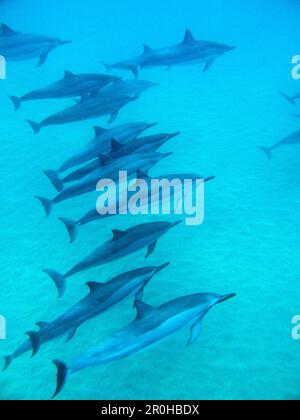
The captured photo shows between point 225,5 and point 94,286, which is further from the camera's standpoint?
point 225,5

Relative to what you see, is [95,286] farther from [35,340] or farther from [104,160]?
[104,160]

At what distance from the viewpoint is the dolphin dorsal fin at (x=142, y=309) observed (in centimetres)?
394

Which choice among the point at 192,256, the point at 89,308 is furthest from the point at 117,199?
the point at 192,256

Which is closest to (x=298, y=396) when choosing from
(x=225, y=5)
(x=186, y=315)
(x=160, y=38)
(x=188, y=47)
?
(x=186, y=315)

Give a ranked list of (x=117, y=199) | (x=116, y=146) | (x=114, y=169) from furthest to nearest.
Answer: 1. (x=116, y=146)
2. (x=114, y=169)
3. (x=117, y=199)

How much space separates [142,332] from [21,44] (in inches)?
261

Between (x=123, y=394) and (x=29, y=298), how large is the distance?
221 cm

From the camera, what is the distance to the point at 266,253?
266 inches

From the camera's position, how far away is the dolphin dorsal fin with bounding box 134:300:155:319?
12.9ft

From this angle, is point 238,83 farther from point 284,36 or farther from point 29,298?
point 284,36

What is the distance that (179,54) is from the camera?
8.18m

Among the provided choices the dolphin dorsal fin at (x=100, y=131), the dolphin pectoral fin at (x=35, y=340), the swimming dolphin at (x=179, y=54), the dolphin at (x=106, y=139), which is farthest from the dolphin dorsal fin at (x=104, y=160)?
the swimming dolphin at (x=179, y=54)

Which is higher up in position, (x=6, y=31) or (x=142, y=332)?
(x=6, y=31)

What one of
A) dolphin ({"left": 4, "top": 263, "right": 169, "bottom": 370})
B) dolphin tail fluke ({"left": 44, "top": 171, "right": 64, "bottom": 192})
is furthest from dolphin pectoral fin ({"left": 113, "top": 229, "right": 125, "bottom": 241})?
dolphin tail fluke ({"left": 44, "top": 171, "right": 64, "bottom": 192})
